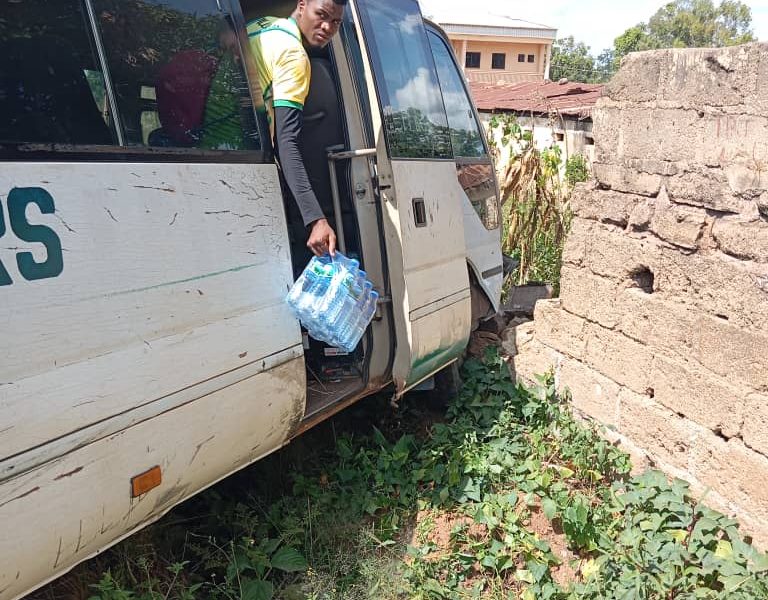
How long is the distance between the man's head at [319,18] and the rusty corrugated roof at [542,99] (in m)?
6.75

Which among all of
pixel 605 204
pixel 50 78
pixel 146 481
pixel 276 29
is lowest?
pixel 146 481

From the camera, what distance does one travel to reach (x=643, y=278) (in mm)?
3713

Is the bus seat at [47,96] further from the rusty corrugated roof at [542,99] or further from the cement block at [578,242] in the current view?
the rusty corrugated roof at [542,99]

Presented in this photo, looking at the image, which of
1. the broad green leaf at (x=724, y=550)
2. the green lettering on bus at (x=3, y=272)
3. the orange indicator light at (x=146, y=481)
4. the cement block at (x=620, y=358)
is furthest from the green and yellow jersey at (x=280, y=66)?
the broad green leaf at (x=724, y=550)

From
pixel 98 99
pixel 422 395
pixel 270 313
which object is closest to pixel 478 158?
pixel 422 395

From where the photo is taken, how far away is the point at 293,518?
335 cm

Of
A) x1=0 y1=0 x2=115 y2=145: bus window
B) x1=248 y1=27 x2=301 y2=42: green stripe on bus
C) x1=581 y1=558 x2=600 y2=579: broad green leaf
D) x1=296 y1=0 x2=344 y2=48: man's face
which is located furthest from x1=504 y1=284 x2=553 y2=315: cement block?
x1=0 y1=0 x2=115 y2=145: bus window

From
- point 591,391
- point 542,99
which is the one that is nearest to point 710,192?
point 591,391

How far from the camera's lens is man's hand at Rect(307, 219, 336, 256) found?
2.91 metres

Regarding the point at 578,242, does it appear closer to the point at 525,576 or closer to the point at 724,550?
the point at 724,550

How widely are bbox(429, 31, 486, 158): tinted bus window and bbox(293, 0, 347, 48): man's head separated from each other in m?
1.54

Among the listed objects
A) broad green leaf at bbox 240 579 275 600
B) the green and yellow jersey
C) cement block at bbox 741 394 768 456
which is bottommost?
broad green leaf at bbox 240 579 275 600

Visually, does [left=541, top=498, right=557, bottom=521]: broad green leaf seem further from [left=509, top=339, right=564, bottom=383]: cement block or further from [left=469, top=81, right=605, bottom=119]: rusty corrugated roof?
[left=469, top=81, right=605, bottom=119]: rusty corrugated roof

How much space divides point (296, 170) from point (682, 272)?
2025 millimetres
